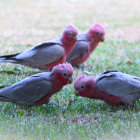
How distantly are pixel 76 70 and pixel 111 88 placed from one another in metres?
2.32

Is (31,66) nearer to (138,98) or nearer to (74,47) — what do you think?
(74,47)

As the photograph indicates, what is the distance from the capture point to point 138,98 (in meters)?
4.57

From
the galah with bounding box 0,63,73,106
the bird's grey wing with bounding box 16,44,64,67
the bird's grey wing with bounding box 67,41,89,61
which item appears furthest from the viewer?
the bird's grey wing with bounding box 67,41,89,61

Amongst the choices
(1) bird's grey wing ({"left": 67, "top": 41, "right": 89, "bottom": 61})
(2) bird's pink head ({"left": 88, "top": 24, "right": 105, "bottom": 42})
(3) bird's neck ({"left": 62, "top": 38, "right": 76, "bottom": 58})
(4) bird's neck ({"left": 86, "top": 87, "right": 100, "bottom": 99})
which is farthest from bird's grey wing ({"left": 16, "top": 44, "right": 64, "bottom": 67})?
(4) bird's neck ({"left": 86, "top": 87, "right": 100, "bottom": 99})

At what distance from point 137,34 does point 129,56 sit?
118 inches

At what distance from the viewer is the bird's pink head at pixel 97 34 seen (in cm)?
699

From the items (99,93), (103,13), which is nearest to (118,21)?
(103,13)

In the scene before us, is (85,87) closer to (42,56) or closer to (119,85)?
(119,85)

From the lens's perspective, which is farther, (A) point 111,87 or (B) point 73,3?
(B) point 73,3

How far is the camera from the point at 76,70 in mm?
6824

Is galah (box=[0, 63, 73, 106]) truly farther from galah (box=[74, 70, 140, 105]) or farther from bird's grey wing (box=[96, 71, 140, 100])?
bird's grey wing (box=[96, 71, 140, 100])

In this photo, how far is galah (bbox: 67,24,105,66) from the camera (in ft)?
22.9

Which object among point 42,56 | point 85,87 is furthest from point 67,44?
point 85,87

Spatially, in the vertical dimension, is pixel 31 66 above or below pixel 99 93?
below
